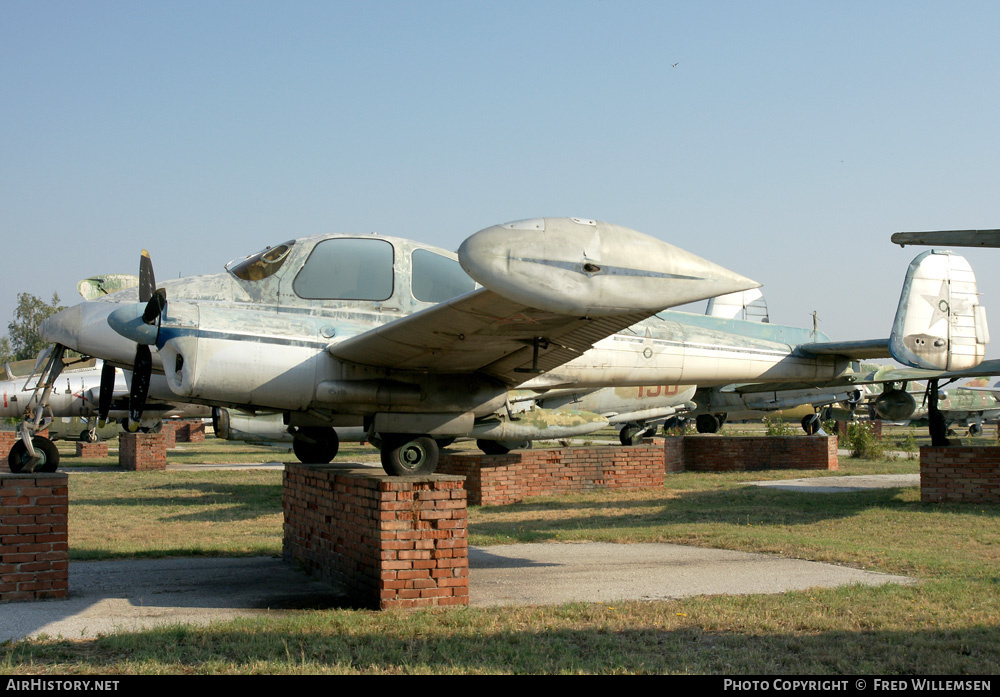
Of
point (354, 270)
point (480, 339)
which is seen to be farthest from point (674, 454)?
point (480, 339)

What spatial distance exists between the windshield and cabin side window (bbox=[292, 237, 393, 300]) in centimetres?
26

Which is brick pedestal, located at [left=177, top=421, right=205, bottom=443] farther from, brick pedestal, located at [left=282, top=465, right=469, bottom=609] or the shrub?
brick pedestal, located at [left=282, top=465, right=469, bottom=609]

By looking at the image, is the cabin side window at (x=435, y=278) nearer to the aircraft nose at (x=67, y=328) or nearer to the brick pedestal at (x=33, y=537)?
the aircraft nose at (x=67, y=328)

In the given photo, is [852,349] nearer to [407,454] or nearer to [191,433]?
[407,454]

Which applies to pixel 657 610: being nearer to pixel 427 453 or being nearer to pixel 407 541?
pixel 407 541

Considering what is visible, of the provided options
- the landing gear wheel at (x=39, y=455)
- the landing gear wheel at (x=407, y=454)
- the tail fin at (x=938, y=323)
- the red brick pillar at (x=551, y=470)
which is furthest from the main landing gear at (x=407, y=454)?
the tail fin at (x=938, y=323)

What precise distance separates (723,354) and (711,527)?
2301mm

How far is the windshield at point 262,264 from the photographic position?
8.56 m

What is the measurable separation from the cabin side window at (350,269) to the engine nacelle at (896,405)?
1172 centimetres

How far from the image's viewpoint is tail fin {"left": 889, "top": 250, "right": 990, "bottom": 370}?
10539 mm

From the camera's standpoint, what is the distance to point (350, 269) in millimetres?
8766

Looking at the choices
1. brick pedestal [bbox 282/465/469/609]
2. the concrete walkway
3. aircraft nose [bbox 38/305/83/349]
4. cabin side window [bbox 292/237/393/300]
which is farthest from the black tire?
brick pedestal [bbox 282/465/469/609]

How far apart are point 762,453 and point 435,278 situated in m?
15.6

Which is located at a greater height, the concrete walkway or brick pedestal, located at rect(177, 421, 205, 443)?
brick pedestal, located at rect(177, 421, 205, 443)
